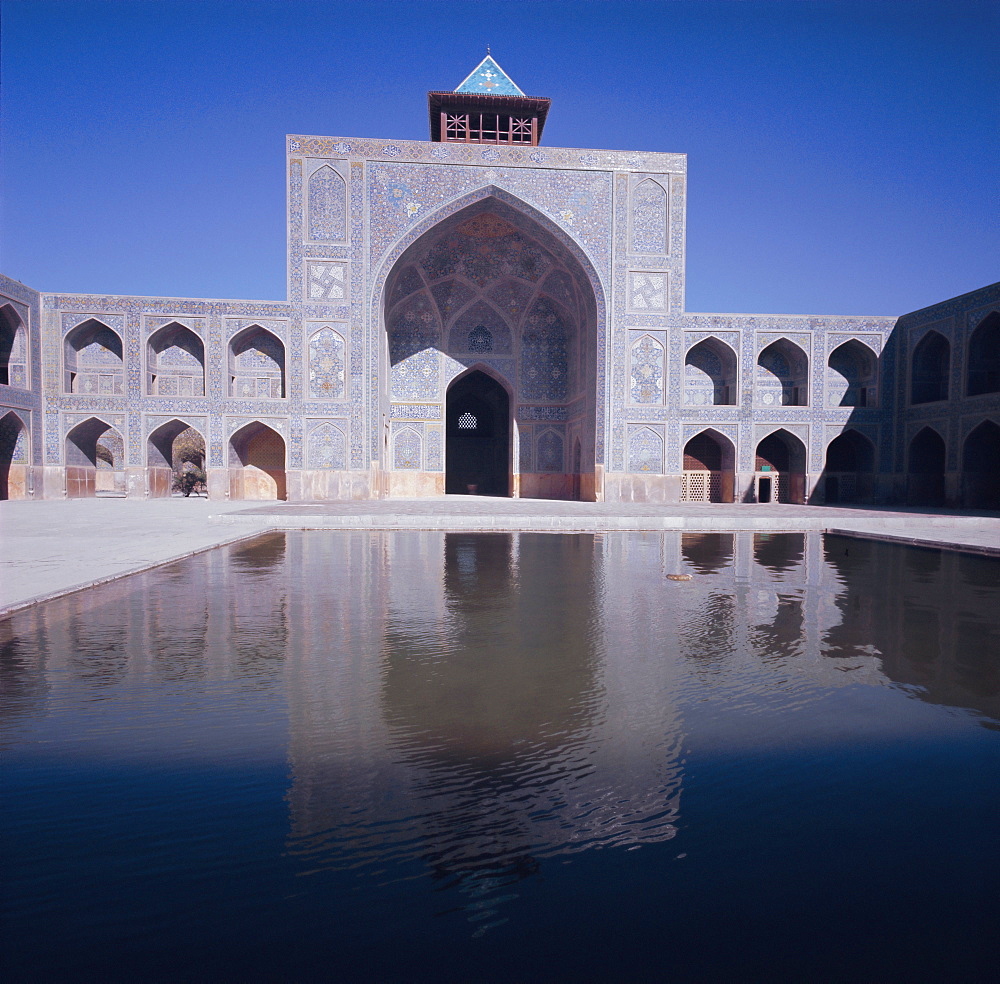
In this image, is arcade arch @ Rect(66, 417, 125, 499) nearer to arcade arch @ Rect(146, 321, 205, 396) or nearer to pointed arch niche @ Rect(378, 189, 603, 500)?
arcade arch @ Rect(146, 321, 205, 396)

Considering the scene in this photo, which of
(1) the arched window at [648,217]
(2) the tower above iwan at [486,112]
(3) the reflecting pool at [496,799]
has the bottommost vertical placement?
(3) the reflecting pool at [496,799]

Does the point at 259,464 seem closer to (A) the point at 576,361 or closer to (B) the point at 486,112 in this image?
(A) the point at 576,361

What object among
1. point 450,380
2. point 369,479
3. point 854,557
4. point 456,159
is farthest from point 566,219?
point 854,557

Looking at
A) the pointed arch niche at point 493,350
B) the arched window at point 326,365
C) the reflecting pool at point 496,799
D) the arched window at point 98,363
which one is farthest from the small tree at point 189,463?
the reflecting pool at point 496,799

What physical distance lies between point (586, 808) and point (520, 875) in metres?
0.32

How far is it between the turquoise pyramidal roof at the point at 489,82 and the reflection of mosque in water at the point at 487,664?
716 inches

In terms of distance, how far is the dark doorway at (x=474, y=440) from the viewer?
2386cm

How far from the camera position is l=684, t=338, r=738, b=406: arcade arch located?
18375mm

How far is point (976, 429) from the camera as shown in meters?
15.8

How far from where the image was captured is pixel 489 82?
19484 millimetres

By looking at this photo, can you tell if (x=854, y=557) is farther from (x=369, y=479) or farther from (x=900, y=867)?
(x=369, y=479)

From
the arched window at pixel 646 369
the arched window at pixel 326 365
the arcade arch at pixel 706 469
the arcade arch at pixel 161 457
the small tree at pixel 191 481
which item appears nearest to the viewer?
the arched window at pixel 326 365

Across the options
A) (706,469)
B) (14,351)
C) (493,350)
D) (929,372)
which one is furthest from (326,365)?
(929,372)

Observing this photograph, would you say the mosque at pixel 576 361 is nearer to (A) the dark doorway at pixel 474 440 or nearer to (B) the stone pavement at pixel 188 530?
(A) the dark doorway at pixel 474 440
